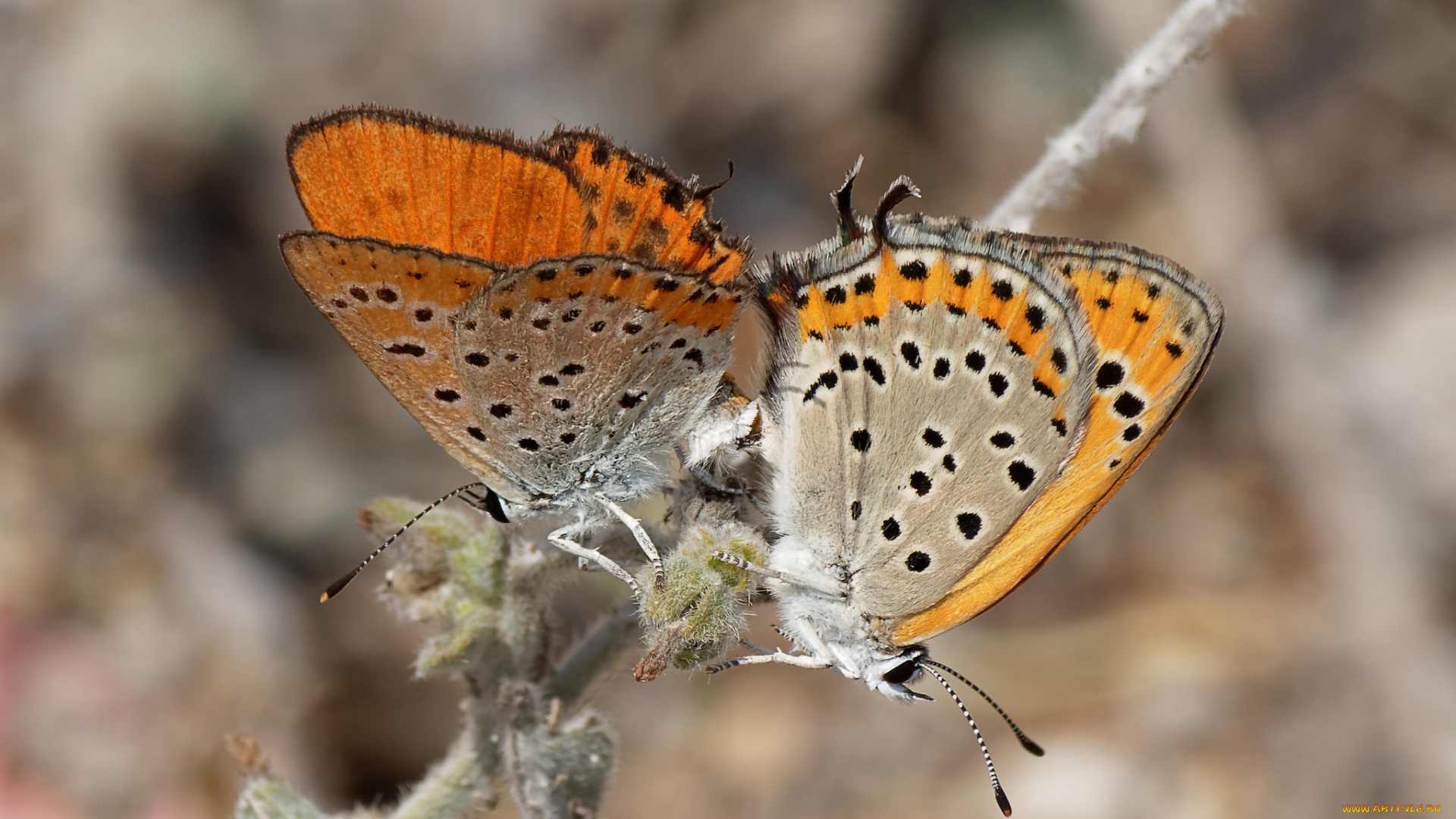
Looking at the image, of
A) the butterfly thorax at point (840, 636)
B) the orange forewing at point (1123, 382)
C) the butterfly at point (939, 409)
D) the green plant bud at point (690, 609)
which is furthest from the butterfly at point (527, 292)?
the orange forewing at point (1123, 382)

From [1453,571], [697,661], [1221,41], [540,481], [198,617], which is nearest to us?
[697,661]

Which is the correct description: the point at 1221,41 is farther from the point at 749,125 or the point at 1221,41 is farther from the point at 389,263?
the point at 389,263

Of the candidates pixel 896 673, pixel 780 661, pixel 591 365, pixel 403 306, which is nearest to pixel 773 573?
pixel 780 661

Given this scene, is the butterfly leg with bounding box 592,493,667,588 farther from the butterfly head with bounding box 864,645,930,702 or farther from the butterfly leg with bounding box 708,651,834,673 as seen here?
the butterfly head with bounding box 864,645,930,702

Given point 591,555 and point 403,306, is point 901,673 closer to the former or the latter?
point 591,555

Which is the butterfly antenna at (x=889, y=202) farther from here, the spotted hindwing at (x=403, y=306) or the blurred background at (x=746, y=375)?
the blurred background at (x=746, y=375)

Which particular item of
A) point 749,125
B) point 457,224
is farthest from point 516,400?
point 749,125

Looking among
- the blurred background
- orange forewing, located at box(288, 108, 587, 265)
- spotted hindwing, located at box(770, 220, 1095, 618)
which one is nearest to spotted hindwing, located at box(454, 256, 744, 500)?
orange forewing, located at box(288, 108, 587, 265)

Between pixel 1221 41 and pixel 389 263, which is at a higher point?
pixel 1221 41
